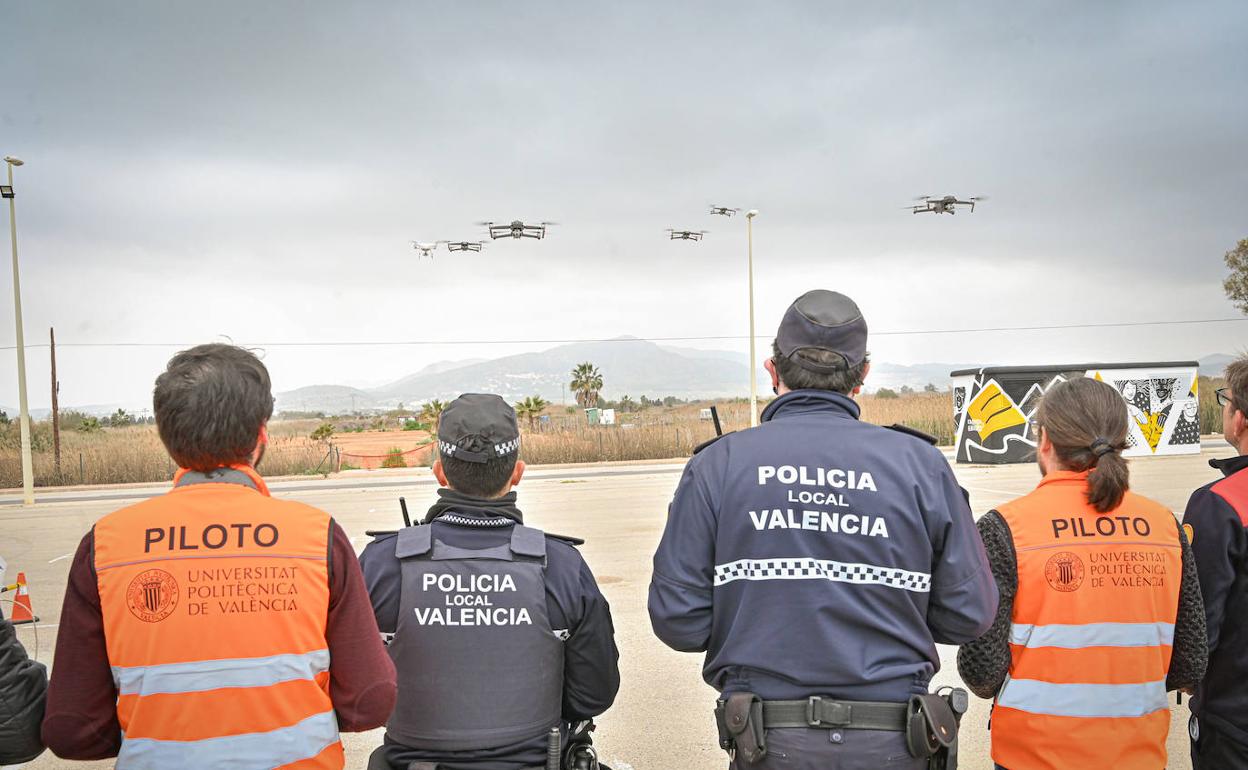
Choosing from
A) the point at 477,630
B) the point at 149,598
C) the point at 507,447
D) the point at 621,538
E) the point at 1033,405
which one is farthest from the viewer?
the point at 1033,405

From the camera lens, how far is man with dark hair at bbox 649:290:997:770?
237 cm

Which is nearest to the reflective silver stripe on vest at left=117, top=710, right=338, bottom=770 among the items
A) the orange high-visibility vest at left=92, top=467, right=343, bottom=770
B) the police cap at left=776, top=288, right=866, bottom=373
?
the orange high-visibility vest at left=92, top=467, right=343, bottom=770

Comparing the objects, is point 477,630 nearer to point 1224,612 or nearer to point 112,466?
point 1224,612

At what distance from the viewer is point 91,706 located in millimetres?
2131

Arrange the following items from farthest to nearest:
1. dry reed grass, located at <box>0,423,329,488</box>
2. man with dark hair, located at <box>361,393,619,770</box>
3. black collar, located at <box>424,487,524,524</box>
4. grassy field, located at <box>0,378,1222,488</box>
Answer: grassy field, located at <box>0,378,1222,488</box> < dry reed grass, located at <box>0,423,329,488</box> < black collar, located at <box>424,487,524,524</box> < man with dark hair, located at <box>361,393,619,770</box>

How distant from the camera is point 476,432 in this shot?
9.06 ft

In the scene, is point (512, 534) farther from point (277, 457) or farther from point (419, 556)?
point (277, 457)

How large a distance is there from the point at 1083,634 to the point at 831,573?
0.96m

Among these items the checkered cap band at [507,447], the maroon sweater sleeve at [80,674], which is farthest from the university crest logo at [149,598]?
the checkered cap band at [507,447]

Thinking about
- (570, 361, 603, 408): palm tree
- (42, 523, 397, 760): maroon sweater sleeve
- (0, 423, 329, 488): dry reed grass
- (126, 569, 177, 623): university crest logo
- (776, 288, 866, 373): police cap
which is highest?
(776, 288, 866, 373): police cap

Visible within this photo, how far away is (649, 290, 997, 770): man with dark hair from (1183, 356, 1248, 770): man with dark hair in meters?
0.96

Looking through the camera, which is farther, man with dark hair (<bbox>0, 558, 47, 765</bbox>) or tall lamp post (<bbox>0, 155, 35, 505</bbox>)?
tall lamp post (<bbox>0, 155, 35, 505</bbox>)

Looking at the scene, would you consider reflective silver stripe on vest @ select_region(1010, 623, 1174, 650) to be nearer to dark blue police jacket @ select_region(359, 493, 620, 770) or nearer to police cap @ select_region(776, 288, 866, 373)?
police cap @ select_region(776, 288, 866, 373)

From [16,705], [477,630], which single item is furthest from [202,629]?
[477,630]
